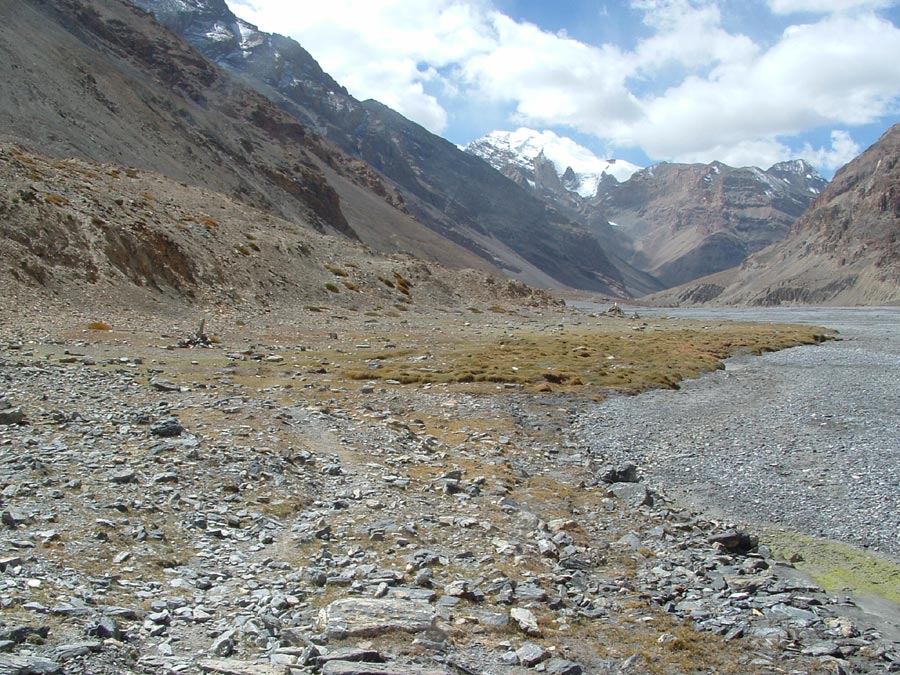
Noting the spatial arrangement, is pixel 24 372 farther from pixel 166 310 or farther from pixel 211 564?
pixel 166 310

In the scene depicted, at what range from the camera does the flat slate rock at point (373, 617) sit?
31.2 feet

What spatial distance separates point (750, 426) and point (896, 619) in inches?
566

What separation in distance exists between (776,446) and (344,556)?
54.3ft

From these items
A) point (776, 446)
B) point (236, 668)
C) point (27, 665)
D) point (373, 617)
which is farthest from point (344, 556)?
point (776, 446)

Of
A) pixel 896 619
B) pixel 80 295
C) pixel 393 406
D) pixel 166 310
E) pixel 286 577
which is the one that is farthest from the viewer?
pixel 166 310

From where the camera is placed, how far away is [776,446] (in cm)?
2275

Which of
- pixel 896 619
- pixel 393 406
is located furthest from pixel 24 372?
pixel 896 619

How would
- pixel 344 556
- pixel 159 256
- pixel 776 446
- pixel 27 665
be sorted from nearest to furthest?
1. pixel 27 665
2. pixel 344 556
3. pixel 776 446
4. pixel 159 256

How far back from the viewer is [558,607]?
11.2m

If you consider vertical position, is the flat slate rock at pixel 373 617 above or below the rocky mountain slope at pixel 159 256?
below

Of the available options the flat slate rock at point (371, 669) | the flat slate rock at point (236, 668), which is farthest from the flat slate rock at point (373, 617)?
the flat slate rock at point (236, 668)

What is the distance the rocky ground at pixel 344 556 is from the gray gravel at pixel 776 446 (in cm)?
186

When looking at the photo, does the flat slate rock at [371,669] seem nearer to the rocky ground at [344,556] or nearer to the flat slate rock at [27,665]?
the rocky ground at [344,556]

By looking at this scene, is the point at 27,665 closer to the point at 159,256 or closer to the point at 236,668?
the point at 236,668
